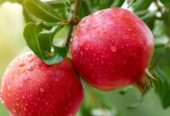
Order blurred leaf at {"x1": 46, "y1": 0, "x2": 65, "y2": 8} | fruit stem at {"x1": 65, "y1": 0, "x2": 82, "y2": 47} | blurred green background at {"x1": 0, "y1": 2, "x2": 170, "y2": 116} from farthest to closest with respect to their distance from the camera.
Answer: blurred green background at {"x1": 0, "y1": 2, "x2": 170, "y2": 116}, blurred leaf at {"x1": 46, "y1": 0, "x2": 65, "y2": 8}, fruit stem at {"x1": 65, "y1": 0, "x2": 82, "y2": 47}

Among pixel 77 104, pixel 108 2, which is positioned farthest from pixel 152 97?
pixel 77 104

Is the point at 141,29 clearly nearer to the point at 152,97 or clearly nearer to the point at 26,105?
the point at 26,105

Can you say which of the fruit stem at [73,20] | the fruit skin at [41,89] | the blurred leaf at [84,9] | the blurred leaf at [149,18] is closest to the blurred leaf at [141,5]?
the blurred leaf at [149,18]

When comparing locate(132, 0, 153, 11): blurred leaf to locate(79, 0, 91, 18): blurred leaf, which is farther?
locate(132, 0, 153, 11): blurred leaf

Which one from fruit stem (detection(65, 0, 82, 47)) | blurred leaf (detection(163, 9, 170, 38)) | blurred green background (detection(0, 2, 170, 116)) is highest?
fruit stem (detection(65, 0, 82, 47))

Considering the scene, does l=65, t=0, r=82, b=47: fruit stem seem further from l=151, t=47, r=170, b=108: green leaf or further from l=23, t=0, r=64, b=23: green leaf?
l=151, t=47, r=170, b=108: green leaf

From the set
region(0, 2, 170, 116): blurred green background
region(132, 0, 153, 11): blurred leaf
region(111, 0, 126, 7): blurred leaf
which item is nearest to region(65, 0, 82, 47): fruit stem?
region(111, 0, 126, 7): blurred leaf

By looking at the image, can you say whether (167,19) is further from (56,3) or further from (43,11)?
(43,11)
